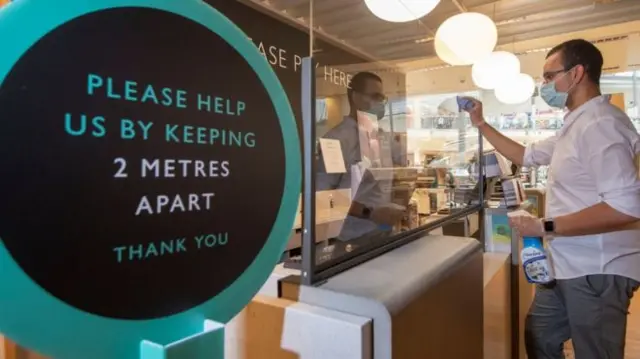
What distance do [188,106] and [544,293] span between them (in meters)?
1.96

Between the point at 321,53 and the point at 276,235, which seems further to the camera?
the point at 321,53

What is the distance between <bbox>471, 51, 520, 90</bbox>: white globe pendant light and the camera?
326 centimetres

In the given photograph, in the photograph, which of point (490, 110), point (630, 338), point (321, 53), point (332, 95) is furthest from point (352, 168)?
point (490, 110)

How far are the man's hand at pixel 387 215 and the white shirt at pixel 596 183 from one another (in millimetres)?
745

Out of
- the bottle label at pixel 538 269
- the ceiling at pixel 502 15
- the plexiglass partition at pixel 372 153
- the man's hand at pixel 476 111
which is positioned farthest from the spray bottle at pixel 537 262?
the ceiling at pixel 502 15

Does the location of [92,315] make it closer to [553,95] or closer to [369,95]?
[369,95]

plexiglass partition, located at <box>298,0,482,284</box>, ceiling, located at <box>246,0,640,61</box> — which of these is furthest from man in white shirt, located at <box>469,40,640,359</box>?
ceiling, located at <box>246,0,640,61</box>

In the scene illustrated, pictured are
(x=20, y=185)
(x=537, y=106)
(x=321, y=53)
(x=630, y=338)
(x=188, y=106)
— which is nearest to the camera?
(x=20, y=185)

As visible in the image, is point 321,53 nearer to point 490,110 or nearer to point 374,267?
point 374,267

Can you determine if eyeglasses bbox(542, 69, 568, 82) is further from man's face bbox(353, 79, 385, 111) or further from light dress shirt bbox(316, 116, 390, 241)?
light dress shirt bbox(316, 116, 390, 241)

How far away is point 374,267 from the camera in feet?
3.74

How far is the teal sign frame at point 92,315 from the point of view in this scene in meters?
0.36

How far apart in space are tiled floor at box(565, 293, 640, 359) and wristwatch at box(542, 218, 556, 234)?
5.71ft

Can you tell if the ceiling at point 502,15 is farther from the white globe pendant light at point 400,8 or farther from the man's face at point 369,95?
the man's face at point 369,95
